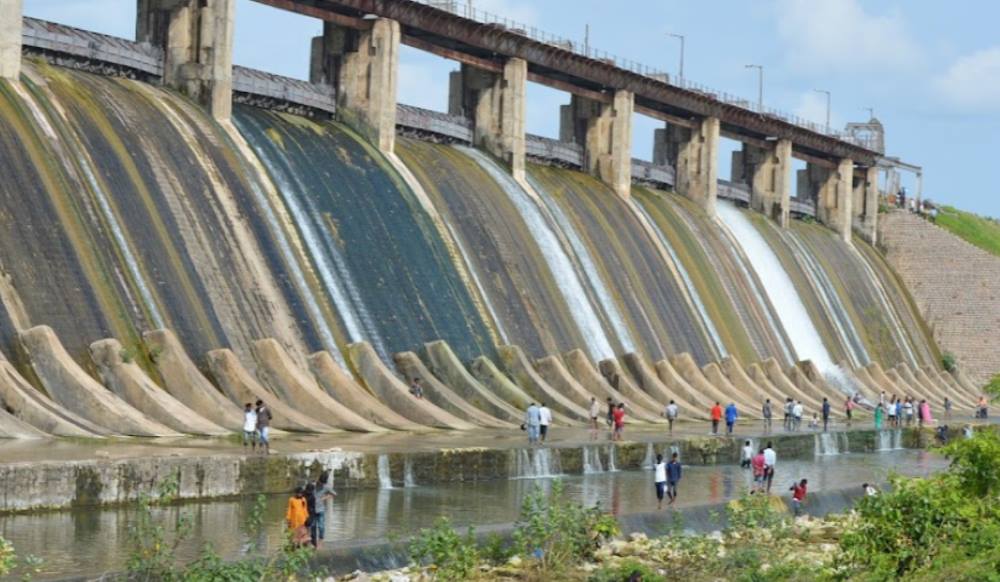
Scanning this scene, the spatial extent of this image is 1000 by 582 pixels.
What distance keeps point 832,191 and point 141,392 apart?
61241mm

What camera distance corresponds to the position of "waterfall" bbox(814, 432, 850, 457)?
54.8 meters

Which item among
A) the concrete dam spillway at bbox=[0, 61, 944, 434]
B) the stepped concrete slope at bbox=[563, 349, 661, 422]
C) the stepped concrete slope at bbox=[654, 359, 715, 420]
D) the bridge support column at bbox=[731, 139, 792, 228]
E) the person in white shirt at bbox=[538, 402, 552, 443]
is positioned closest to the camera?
the concrete dam spillway at bbox=[0, 61, 944, 434]

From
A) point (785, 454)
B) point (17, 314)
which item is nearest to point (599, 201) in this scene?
point (785, 454)

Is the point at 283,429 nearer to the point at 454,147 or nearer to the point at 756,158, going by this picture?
the point at 454,147

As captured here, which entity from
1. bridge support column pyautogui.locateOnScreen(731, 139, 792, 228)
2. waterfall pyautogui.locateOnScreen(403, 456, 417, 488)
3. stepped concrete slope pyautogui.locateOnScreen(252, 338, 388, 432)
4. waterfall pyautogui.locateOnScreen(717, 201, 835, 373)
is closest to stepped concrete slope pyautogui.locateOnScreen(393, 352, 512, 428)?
stepped concrete slope pyautogui.locateOnScreen(252, 338, 388, 432)

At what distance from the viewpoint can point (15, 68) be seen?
44.9m

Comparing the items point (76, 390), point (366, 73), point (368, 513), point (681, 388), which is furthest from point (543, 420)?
point (366, 73)

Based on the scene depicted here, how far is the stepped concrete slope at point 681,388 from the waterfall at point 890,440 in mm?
5461

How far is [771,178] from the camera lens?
289 ft

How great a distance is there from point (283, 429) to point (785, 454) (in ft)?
55.4

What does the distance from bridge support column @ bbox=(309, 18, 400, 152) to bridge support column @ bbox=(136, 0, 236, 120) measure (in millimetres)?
6598

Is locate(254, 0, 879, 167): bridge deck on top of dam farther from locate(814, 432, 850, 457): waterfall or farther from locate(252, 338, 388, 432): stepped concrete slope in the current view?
locate(814, 432, 850, 457): waterfall

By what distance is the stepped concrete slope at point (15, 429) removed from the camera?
111 feet

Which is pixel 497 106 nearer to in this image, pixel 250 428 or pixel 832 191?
pixel 832 191
